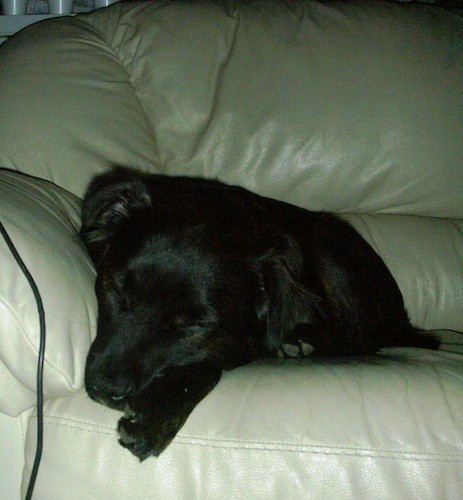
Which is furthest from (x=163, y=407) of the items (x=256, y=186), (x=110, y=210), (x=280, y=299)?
(x=256, y=186)

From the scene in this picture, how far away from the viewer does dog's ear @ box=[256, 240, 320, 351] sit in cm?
162

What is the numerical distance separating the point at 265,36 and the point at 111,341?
1.44m

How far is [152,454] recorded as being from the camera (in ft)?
3.95

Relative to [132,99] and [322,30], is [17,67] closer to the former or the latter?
[132,99]

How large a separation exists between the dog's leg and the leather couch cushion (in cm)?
15

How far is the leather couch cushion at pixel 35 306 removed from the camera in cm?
121

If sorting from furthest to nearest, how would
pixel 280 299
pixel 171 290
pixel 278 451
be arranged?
1. pixel 280 299
2. pixel 171 290
3. pixel 278 451

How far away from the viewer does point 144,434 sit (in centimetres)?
121

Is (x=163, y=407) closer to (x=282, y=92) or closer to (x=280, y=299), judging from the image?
(x=280, y=299)

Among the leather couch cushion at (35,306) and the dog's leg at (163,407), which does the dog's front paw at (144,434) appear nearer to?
the dog's leg at (163,407)

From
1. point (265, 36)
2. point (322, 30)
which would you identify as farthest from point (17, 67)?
point (322, 30)

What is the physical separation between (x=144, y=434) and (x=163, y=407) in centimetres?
10

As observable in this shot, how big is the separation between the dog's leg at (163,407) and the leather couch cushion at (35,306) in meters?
0.15

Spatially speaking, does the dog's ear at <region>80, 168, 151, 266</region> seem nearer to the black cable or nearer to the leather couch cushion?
the leather couch cushion
